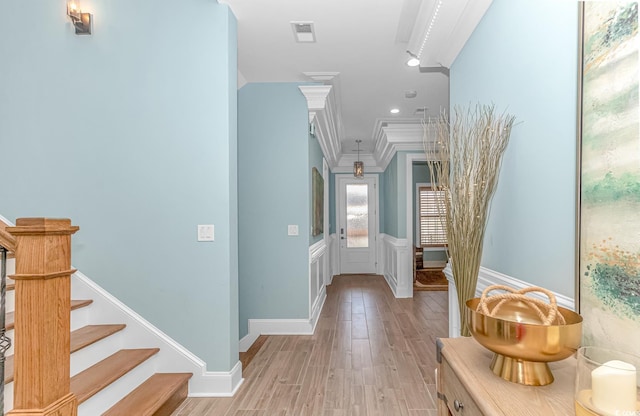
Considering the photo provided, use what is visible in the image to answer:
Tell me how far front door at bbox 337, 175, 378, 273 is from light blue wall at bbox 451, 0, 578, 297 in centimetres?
573

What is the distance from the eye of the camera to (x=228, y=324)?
2.52 meters

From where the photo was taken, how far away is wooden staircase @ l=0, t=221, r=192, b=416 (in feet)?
6.31

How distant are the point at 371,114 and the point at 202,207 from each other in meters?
3.26

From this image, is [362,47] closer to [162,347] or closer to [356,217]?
[162,347]

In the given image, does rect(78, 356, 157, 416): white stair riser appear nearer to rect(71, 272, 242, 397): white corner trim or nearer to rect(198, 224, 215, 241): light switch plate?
rect(71, 272, 242, 397): white corner trim

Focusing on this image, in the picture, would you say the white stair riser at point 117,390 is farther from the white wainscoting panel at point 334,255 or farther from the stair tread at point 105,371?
the white wainscoting panel at point 334,255

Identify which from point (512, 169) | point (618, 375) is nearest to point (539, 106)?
point (512, 169)

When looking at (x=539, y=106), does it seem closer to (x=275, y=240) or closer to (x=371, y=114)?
(x=275, y=240)

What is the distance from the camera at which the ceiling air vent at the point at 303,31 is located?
8.84 feet

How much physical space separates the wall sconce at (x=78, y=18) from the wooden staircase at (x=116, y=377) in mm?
1675

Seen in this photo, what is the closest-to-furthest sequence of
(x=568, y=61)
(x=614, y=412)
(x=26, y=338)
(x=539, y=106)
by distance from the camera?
(x=614, y=412) < (x=26, y=338) < (x=568, y=61) < (x=539, y=106)

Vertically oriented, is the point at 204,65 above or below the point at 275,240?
above

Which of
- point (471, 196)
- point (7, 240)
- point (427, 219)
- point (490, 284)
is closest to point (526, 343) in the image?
point (471, 196)

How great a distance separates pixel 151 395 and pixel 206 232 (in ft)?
3.52
